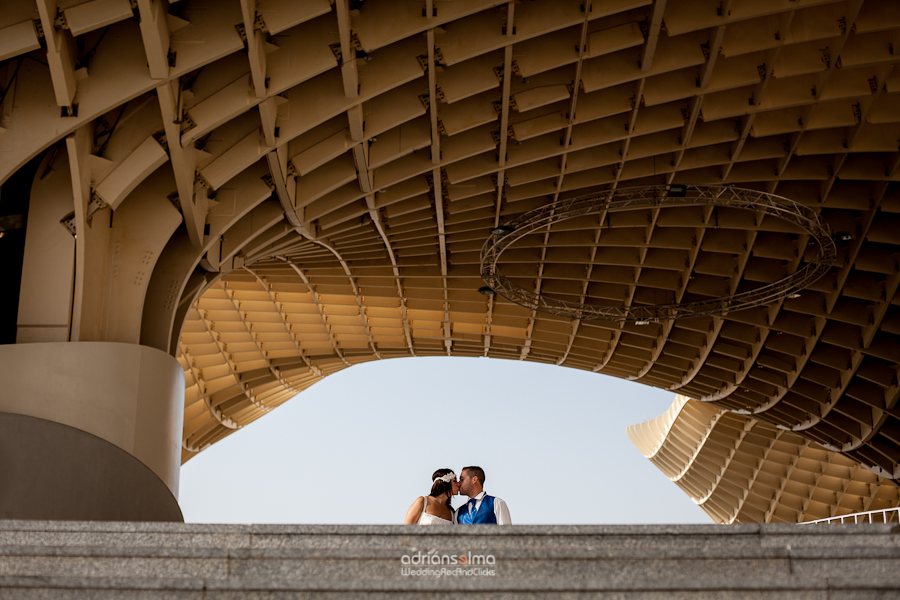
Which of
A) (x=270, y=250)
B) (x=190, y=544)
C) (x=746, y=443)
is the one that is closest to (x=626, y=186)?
(x=270, y=250)

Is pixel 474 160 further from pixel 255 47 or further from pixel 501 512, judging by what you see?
pixel 501 512

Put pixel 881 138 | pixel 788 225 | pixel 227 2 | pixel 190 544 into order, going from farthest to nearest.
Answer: pixel 788 225 < pixel 881 138 < pixel 227 2 < pixel 190 544

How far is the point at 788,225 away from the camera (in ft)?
88.2

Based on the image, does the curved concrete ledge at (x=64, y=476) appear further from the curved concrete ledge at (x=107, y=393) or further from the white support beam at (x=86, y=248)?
the white support beam at (x=86, y=248)

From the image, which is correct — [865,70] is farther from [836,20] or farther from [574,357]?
[574,357]

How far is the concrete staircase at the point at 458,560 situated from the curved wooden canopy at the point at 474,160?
7.65m

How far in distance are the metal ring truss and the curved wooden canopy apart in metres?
0.50

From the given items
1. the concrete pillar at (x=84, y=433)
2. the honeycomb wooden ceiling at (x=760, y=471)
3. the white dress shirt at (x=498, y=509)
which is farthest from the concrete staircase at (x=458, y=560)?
the honeycomb wooden ceiling at (x=760, y=471)

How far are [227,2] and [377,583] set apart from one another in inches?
453

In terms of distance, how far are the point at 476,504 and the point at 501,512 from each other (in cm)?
51

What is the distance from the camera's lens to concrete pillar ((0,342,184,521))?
11133 mm

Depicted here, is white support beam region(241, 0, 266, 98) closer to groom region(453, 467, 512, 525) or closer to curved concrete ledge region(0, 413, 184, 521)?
curved concrete ledge region(0, 413, 184, 521)

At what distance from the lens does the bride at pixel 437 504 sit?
32.3 ft

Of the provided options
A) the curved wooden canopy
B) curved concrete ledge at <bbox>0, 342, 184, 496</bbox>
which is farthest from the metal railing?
curved concrete ledge at <bbox>0, 342, 184, 496</bbox>
